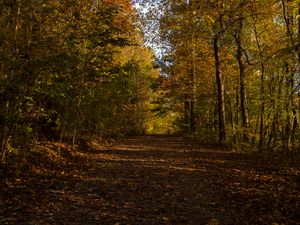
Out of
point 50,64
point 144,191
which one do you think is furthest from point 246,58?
point 50,64

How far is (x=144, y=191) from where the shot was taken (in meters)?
8.88

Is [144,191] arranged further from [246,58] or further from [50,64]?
[246,58]

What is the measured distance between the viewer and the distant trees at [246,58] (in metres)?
15.9

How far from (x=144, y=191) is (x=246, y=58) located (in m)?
16.1

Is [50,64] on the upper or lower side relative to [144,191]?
upper

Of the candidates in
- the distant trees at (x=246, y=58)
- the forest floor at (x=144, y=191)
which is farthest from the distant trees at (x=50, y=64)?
the distant trees at (x=246, y=58)

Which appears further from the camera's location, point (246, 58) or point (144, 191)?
point (246, 58)

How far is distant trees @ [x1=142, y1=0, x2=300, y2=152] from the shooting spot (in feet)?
52.1

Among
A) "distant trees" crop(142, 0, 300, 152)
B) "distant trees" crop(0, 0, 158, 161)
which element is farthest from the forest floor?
"distant trees" crop(142, 0, 300, 152)

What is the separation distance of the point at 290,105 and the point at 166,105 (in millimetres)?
29377

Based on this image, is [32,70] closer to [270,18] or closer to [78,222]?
[78,222]

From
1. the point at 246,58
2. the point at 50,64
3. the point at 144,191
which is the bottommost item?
the point at 144,191

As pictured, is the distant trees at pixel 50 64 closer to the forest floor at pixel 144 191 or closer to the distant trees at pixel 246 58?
the forest floor at pixel 144 191

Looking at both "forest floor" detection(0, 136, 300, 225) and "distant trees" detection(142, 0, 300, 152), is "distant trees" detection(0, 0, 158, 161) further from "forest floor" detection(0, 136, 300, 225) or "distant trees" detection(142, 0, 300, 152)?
"distant trees" detection(142, 0, 300, 152)
